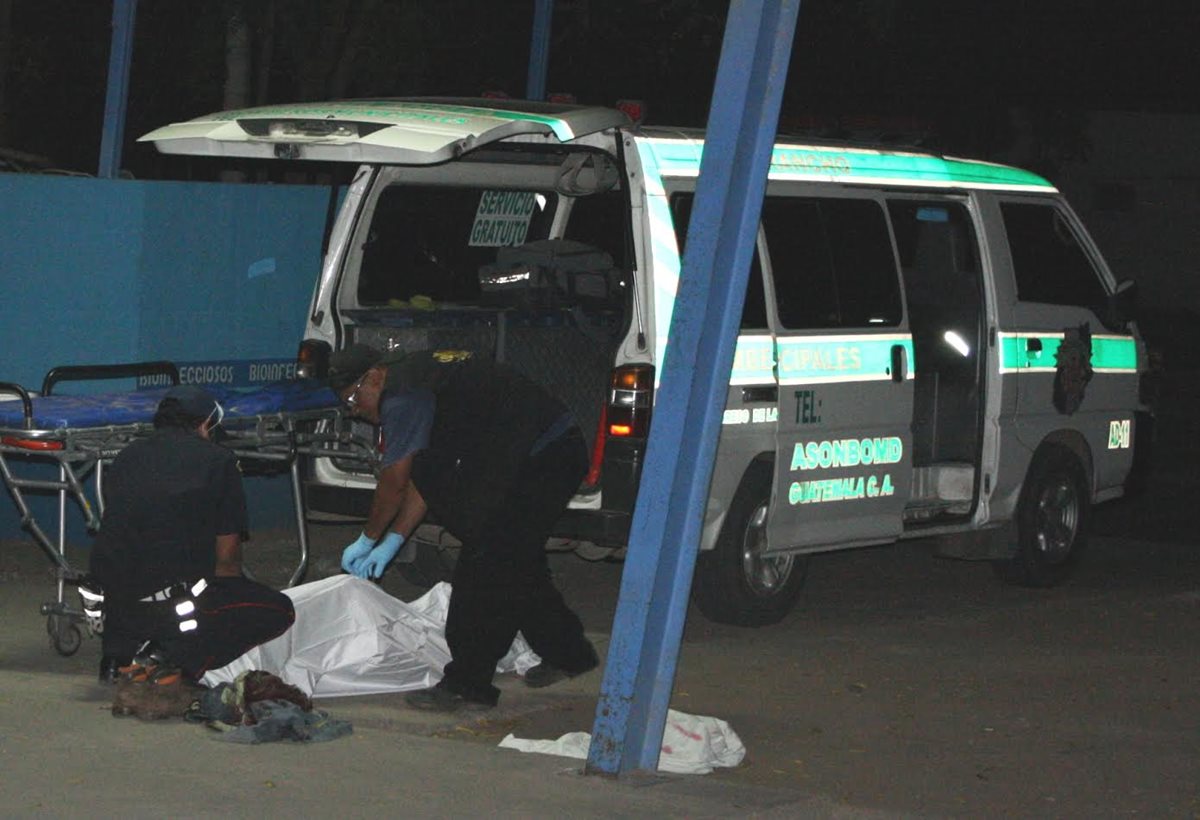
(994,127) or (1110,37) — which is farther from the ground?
(1110,37)

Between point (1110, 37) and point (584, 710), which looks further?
point (1110, 37)

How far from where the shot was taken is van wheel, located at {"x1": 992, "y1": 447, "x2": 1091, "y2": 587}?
10.3 metres

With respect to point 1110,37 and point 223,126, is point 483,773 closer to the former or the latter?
point 223,126

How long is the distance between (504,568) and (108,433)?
1736 millimetres

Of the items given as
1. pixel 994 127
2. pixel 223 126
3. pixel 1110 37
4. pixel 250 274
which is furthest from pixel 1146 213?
pixel 223 126

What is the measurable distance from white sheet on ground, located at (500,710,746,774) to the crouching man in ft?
3.67

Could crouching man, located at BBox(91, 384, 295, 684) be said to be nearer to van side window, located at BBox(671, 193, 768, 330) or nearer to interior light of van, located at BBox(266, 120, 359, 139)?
interior light of van, located at BBox(266, 120, 359, 139)

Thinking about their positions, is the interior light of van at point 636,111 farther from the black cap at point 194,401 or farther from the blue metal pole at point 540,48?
the blue metal pole at point 540,48

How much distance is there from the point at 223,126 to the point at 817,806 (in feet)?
12.8

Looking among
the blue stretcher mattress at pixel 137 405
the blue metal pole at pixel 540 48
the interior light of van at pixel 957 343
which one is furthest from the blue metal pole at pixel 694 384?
the blue metal pole at pixel 540 48

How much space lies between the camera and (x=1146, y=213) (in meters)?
37.6

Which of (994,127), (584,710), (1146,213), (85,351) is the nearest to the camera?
(584,710)

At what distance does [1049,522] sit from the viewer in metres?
10.6

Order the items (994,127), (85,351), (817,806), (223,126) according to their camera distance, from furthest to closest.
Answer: (994,127) < (85,351) < (223,126) < (817,806)
